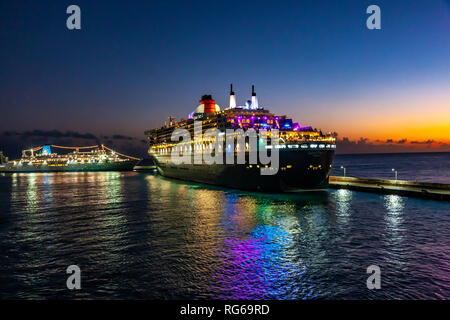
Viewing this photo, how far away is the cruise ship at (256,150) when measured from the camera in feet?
122

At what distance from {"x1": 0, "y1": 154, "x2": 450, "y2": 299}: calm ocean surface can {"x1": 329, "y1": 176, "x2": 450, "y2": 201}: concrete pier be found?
8.49ft

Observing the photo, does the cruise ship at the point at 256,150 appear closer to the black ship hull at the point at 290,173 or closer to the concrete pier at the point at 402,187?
the black ship hull at the point at 290,173

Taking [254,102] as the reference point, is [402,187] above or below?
below

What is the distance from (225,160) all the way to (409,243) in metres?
31.4

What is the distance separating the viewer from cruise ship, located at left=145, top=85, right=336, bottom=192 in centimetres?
3712

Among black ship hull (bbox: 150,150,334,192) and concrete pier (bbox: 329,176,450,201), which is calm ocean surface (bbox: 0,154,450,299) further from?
black ship hull (bbox: 150,150,334,192)

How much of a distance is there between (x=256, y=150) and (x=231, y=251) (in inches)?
952

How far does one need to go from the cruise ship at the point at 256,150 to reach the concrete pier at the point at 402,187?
20.9 feet

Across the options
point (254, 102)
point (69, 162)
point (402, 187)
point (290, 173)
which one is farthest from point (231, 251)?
point (69, 162)

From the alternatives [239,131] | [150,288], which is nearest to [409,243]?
[150,288]

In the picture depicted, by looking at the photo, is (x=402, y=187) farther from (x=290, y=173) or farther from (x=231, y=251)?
(x=231, y=251)

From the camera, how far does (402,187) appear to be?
38062 mm

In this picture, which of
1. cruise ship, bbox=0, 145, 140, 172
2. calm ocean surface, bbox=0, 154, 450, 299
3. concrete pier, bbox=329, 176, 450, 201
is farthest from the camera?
cruise ship, bbox=0, 145, 140, 172

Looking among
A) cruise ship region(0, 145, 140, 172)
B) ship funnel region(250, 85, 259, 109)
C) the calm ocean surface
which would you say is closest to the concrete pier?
the calm ocean surface
